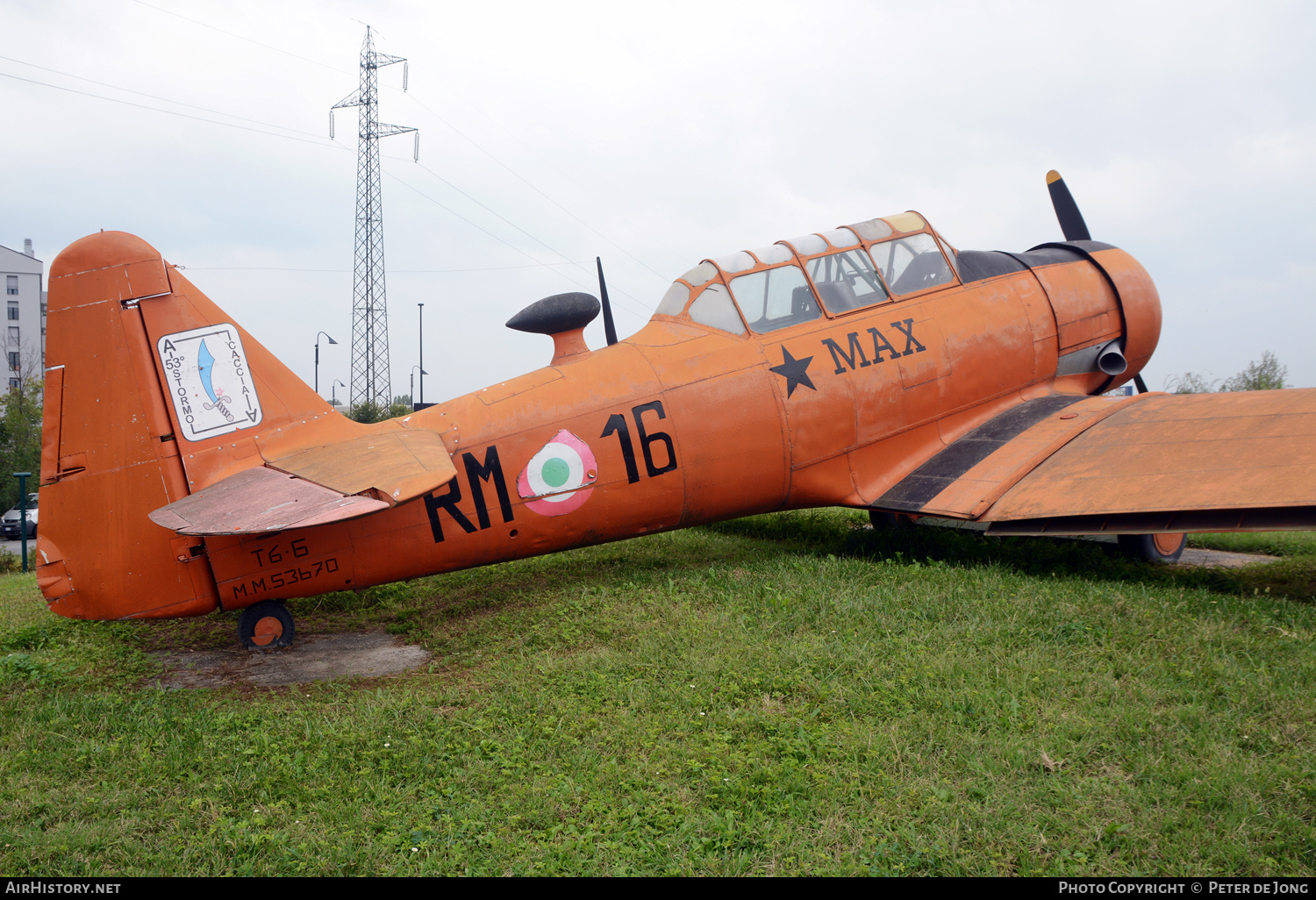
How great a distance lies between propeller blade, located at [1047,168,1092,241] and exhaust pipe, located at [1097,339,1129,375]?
1947 mm

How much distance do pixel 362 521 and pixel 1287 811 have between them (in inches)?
200

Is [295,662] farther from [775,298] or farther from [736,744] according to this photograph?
[775,298]

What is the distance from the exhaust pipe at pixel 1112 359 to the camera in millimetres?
7965

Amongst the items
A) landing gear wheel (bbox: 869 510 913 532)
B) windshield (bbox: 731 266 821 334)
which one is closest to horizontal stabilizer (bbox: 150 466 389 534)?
windshield (bbox: 731 266 821 334)

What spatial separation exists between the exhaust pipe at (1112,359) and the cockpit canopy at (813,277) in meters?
1.93

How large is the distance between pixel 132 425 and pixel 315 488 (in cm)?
159

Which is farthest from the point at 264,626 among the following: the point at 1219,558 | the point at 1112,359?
the point at 1219,558

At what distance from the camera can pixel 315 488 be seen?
447 centimetres

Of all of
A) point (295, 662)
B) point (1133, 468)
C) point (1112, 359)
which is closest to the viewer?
point (295, 662)

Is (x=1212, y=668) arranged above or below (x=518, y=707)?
below

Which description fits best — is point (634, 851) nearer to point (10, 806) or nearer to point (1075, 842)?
point (1075, 842)

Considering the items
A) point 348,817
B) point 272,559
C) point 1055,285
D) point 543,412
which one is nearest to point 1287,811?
point 348,817

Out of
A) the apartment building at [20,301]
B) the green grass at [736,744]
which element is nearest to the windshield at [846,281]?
the green grass at [736,744]

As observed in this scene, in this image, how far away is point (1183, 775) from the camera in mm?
3027
